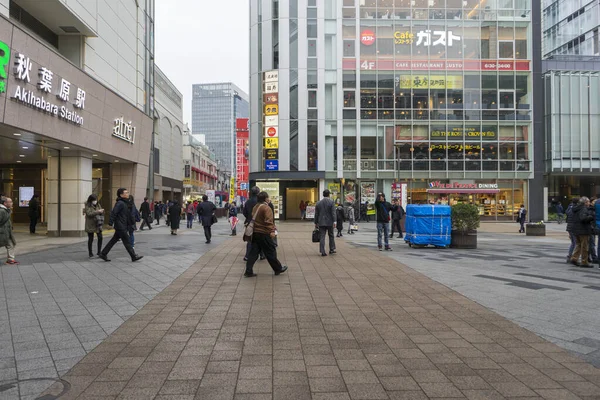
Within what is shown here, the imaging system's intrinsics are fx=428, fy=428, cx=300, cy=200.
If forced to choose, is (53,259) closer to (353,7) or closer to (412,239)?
(412,239)

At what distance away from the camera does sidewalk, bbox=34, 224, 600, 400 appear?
11.0 ft

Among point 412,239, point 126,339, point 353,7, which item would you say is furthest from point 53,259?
point 353,7

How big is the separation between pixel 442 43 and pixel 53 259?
33404mm

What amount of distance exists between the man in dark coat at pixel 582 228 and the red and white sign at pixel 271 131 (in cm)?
2649

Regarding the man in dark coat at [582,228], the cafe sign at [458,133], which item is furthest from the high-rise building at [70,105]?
the cafe sign at [458,133]

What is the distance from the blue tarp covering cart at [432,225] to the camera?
1350 cm

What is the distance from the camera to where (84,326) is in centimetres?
503

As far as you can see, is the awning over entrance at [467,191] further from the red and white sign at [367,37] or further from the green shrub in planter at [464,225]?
the green shrub in planter at [464,225]

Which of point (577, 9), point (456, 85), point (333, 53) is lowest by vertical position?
point (456, 85)

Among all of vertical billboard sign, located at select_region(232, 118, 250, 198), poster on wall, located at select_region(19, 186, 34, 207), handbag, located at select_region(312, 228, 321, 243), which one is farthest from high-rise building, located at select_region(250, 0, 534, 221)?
handbag, located at select_region(312, 228, 321, 243)

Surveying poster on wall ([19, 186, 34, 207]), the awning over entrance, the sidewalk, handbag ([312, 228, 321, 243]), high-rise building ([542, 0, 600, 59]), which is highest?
high-rise building ([542, 0, 600, 59])

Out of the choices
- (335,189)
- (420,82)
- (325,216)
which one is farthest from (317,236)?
(420,82)

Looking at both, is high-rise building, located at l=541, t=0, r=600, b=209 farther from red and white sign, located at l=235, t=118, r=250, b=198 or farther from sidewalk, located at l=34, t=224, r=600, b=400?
sidewalk, located at l=34, t=224, r=600, b=400

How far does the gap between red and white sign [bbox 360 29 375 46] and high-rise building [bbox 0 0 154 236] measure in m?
17.3
